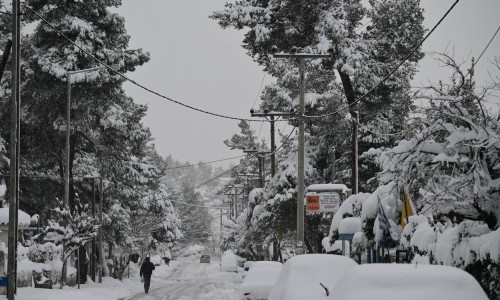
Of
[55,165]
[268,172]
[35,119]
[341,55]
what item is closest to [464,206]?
[341,55]

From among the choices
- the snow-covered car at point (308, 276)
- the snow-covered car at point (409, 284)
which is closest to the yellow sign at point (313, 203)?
the snow-covered car at point (308, 276)

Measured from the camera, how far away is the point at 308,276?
34.6 ft

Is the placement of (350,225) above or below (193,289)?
above

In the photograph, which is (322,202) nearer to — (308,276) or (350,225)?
(350,225)

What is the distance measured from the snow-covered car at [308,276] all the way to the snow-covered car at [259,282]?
17.8ft

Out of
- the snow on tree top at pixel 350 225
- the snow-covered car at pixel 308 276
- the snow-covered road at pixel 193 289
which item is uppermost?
the snow on tree top at pixel 350 225

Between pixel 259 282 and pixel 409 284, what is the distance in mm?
11236

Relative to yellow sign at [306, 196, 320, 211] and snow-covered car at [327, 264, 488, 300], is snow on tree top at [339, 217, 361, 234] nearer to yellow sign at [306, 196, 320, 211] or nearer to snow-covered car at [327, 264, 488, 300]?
yellow sign at [306, 196, 320, 211]

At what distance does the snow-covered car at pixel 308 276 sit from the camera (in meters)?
10.1

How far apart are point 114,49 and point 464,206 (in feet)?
85.6

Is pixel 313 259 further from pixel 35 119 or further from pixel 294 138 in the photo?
pixel 294 138

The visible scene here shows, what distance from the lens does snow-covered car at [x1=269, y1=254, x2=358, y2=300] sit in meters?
10.1

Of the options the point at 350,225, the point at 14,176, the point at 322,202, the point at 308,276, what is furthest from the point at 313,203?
the point at 308,276

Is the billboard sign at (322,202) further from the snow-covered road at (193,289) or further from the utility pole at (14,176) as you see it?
the utility pole at (14,176)
